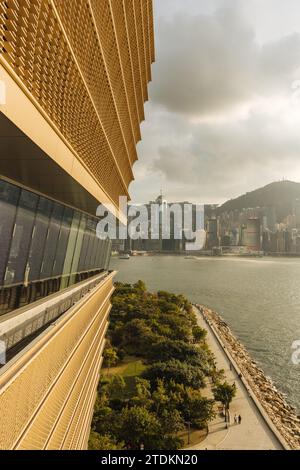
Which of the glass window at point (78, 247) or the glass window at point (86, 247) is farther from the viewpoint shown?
the glass window at point (86, 247)

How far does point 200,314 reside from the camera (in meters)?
73.7

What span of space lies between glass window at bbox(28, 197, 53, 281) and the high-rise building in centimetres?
4

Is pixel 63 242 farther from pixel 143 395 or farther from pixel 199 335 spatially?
pixel 199 335

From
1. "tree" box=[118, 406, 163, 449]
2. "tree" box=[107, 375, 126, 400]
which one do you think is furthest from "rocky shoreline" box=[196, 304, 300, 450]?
"tree" box=[107, 375, 126, 400]

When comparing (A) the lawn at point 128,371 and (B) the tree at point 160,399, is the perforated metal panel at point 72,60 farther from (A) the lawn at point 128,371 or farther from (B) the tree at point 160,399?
(A) the lawn at point 128,371

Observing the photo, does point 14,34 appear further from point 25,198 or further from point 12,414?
point 12,414

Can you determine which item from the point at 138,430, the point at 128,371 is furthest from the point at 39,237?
the point at 128,371

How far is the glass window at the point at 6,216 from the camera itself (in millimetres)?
11078

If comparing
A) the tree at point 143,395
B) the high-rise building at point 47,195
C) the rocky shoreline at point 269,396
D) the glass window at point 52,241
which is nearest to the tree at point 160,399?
the tree at point 143,395

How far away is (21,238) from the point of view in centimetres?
1257

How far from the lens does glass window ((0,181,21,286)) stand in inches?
436

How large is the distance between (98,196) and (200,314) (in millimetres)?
59631

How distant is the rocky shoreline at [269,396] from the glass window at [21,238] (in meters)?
22.3

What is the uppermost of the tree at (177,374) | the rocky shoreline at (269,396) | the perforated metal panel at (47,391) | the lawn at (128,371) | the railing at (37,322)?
the railing at (37,322)
